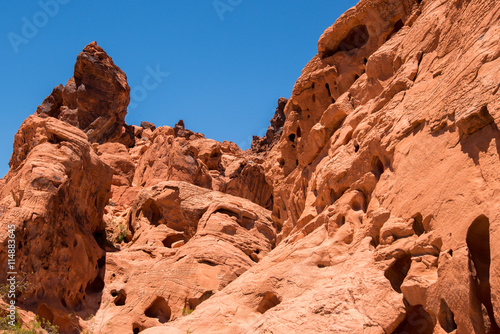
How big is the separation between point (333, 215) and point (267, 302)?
2.68 m

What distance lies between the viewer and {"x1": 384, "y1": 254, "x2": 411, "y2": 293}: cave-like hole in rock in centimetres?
874

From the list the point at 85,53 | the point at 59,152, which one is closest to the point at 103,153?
the point at 85,53

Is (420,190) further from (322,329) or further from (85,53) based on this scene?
(85,53)

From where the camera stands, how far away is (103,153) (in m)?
37.0

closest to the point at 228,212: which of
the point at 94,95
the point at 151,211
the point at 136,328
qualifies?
the point at 151,211

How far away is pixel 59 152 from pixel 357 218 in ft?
39.3

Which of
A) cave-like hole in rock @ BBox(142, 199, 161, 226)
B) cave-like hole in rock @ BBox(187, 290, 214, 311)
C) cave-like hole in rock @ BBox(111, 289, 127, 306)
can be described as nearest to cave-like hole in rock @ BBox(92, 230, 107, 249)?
cave-like hole in rock @ BBox(142, 199, 161, 226)

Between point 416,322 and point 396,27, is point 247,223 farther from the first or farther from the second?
point 416,322

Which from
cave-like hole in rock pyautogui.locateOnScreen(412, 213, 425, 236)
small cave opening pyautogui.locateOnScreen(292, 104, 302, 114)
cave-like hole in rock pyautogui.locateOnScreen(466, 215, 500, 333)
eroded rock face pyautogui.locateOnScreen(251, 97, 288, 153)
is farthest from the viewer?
eroded rock face pyautogui.locateOnScreen(251, 97, 288, 153)

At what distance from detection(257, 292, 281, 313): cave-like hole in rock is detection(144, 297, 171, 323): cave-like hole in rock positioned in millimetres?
5609

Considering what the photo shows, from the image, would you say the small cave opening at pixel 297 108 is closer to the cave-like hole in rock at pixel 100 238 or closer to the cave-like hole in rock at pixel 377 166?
the cave-like hole in rock at pixel 377 166

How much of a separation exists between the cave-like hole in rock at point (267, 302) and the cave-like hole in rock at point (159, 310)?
561 cm

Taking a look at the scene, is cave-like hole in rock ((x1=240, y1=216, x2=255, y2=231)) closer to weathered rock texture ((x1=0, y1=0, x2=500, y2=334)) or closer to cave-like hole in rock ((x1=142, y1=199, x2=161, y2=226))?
weathered rock texture ((x1=0, y1=0, x2=500, y2=334))

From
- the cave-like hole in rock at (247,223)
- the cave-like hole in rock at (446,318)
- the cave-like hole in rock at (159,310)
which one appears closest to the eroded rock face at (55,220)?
the cave-like hole in rock at (159,310)
